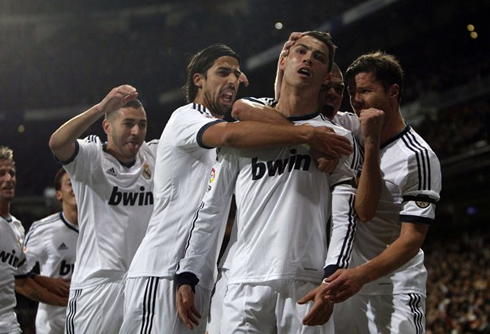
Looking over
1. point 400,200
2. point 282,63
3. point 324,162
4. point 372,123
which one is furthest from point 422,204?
point 282,63

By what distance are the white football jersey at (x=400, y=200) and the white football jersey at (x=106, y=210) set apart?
67.7 inches

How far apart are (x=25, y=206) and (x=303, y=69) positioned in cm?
2285

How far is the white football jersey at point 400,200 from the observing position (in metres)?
3.45

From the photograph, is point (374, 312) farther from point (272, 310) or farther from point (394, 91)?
point (394, 91)

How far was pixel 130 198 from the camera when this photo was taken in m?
4.81

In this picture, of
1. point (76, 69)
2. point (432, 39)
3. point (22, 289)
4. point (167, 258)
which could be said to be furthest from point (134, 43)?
point (167, 258)

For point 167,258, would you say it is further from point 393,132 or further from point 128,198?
point 393,132

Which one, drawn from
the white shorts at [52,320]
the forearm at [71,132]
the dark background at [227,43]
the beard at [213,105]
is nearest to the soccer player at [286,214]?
the beard at [213,105]

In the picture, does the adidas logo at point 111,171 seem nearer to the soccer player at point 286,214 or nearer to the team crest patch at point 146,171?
the team crest patch at point 146,171

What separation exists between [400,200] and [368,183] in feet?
1.33

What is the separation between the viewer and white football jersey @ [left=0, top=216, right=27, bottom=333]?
5973mm

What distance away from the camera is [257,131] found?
125 inches

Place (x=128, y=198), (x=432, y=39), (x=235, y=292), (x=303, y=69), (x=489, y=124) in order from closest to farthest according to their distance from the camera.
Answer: (x=235, y=292) → (x=303, y=69) → (x=128, y=198) → (x=489, y=124) → (x=432, y=39)

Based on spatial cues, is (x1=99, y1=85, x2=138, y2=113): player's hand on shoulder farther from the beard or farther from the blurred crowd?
the blurred crowd
